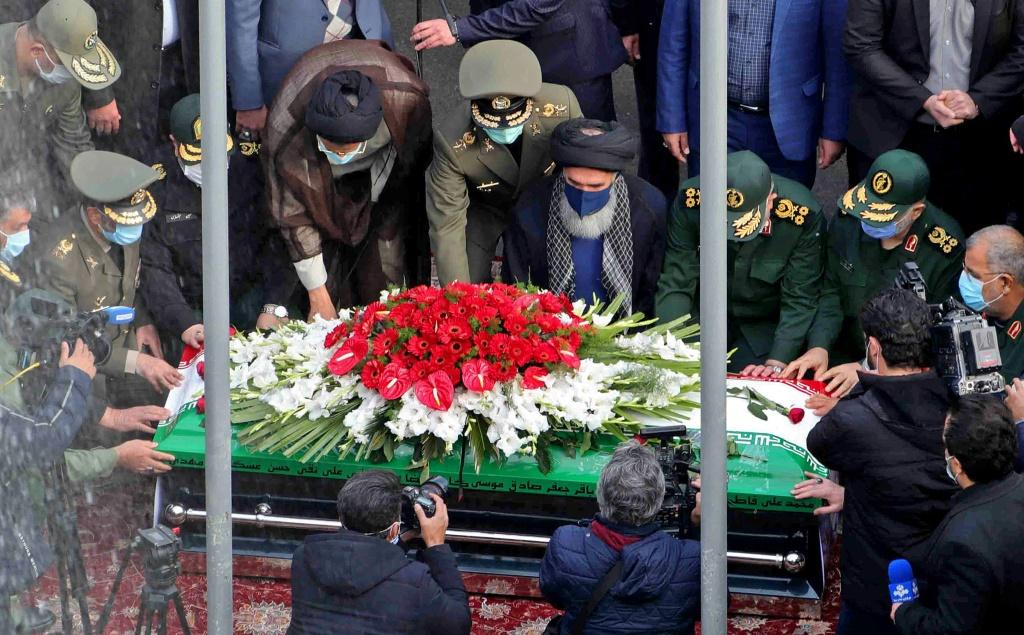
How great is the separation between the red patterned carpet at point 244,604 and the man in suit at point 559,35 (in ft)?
7.51

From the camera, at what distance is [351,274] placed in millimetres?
6234

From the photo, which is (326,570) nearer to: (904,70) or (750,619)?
(750,619)

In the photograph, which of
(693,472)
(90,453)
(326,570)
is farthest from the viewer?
(90,453)

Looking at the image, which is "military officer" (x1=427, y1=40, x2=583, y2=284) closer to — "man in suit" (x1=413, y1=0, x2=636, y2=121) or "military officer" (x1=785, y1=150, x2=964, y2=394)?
"man in suit" (x1=413, y1=0, x2=636, y2=121)

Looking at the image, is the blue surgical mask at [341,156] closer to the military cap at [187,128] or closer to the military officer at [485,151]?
the military officer at [485,151]

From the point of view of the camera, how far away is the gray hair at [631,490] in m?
3.91

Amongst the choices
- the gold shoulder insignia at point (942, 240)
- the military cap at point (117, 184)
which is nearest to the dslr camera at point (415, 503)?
the military cap at point (117, 184)

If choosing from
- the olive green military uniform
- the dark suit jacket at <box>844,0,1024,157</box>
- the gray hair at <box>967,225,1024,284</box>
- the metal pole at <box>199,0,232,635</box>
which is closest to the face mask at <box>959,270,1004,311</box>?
the gray hair at <box>967,225,1024,284</box>

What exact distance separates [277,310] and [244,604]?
1267mm

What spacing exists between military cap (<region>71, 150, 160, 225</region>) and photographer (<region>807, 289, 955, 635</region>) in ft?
8.43

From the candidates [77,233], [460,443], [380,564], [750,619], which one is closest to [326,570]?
[380,564]

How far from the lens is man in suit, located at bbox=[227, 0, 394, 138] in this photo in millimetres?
6242

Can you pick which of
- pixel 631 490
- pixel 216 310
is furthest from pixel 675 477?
pixel 216 310

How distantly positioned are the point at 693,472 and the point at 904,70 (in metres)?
2.11
